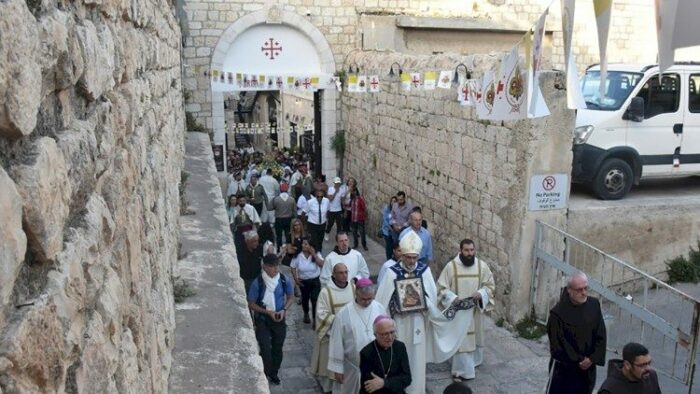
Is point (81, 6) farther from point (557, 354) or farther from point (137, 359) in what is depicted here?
point (557, 354)

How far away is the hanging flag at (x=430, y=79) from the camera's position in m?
9.69

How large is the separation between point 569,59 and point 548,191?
105 inches

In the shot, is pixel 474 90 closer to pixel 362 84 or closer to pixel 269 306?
pixel 269 306

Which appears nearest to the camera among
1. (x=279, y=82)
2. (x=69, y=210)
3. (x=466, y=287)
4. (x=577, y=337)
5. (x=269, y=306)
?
(x=69, y=210)

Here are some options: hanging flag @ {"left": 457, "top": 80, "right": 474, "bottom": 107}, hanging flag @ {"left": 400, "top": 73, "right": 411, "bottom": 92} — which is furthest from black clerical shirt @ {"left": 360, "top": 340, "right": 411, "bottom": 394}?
hanging flag @ {"left": 400, "top": 73, "right": 411, "bottom": 92}

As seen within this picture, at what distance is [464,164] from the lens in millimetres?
9078

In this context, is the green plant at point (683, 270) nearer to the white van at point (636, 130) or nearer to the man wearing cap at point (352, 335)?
the white van at point (636, 130)

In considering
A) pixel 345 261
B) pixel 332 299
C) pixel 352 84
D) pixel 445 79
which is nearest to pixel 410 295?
pixel 332 299

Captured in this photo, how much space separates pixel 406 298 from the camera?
6.00 m

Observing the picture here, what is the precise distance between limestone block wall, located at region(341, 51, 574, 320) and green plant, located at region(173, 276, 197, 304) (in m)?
4.75

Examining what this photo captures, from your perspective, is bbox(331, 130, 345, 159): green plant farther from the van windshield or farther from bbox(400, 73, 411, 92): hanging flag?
the van windshield

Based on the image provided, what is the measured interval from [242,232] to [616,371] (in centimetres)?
451

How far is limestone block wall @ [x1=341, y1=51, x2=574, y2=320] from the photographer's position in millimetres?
7547

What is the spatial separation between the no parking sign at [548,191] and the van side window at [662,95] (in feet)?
6.11
